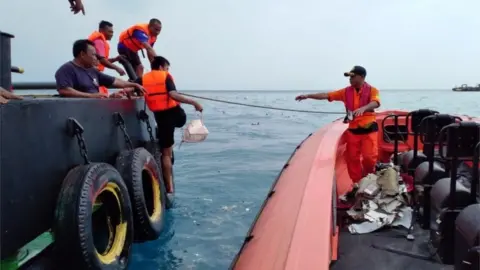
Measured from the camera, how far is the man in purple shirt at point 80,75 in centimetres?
380

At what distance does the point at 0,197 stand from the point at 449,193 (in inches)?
102

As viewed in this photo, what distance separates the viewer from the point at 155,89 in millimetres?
4773

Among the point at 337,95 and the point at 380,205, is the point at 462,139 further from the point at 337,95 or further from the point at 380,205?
the point at 337,95

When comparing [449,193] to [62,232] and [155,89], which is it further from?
[155,89]

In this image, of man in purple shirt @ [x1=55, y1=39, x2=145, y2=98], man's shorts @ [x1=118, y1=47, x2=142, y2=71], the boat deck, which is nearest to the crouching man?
man in purple shirt @ [x1=55, y1=39, x2=145, y2=98]

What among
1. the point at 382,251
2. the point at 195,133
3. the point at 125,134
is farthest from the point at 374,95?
the point at 125,134

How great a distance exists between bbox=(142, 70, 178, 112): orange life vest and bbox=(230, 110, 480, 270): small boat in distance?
165cm

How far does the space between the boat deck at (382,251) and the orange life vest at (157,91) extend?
8.22 ft

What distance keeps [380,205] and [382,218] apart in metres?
0.18

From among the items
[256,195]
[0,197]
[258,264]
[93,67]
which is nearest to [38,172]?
[0,197]

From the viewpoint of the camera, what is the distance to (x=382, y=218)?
357 centimetres

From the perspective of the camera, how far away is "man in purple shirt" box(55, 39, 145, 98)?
12.5ft

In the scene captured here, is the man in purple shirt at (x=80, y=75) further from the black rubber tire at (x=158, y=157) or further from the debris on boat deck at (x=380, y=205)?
the debris on boat deck at (x=380, y=205)

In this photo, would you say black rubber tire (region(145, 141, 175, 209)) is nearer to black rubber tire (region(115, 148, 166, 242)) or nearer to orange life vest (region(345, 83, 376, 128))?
black rubber tire (region(115, 148, 166, 242))
